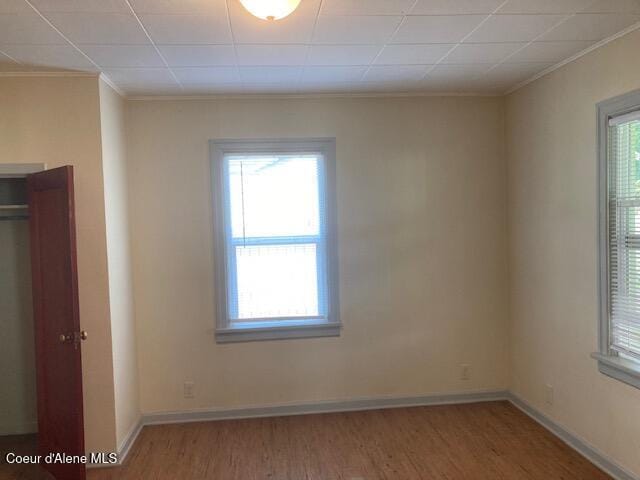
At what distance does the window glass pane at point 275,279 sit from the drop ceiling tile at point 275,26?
5.61ft

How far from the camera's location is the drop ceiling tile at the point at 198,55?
264 centimetres

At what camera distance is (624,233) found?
273 cm

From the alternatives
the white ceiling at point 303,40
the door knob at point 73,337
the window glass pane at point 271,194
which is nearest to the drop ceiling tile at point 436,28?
the white ceiling at point 303,40

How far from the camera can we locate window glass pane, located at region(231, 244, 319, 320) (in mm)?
3816

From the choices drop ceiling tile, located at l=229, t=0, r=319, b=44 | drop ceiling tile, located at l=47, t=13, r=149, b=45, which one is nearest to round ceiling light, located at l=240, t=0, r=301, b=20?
drop ceiling tile, located at l=229, t=0, r=319, b=44

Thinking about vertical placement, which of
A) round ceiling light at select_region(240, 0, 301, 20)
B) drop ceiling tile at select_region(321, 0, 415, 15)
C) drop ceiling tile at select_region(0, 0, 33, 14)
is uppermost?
drop ceiling tile at select_region(321, 0, 415, 15)

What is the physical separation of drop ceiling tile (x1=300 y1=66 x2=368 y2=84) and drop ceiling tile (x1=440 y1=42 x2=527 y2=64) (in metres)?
0.58

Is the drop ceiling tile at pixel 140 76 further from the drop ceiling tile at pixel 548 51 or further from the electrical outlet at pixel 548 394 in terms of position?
the electrical outlet at pixel 548 394

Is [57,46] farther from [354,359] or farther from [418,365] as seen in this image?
[418,365]

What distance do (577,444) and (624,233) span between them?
145 centimetres

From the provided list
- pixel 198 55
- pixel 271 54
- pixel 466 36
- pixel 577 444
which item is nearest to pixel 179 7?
pixel 198 55

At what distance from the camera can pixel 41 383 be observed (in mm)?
3031

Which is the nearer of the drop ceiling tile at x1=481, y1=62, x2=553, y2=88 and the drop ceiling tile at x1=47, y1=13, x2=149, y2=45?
the drop ceiling tile at x1=47, y1=13, x2=149, y2=45

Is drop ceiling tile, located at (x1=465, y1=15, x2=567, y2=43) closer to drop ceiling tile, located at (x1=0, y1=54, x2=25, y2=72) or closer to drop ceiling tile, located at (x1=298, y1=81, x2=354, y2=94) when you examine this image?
drop ceiling tile, located at (x1=298, y1=81, x2=354, y2=94)
